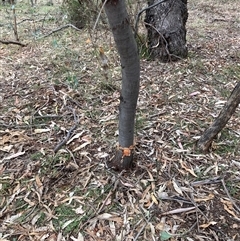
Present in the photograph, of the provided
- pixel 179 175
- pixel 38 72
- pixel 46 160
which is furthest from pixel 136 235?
pixel 38 72

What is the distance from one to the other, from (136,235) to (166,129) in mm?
787

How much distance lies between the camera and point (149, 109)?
83.8 inches

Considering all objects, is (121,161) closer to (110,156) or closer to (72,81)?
(110,156)

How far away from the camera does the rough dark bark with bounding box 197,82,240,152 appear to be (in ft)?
5.16

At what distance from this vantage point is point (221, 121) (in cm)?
164

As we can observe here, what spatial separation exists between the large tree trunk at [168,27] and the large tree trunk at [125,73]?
1433 millimetres

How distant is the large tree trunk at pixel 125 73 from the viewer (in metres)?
1.02

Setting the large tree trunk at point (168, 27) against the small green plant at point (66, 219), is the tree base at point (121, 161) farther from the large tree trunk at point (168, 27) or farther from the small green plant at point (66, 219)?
the large tree trunk at point (168, 27)

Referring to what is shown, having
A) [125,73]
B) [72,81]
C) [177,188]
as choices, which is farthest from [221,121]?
[72,81]

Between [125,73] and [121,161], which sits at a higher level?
[125,73]

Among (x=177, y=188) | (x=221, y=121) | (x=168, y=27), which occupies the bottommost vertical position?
(x=177, y=188)

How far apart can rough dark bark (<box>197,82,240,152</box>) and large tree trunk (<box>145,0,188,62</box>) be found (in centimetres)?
116

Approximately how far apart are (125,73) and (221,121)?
28.1 inches

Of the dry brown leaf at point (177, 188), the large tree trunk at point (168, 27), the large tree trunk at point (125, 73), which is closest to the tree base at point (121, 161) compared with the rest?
the large tree trunk at point (125, 73)
